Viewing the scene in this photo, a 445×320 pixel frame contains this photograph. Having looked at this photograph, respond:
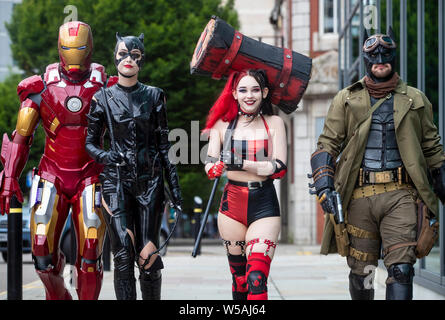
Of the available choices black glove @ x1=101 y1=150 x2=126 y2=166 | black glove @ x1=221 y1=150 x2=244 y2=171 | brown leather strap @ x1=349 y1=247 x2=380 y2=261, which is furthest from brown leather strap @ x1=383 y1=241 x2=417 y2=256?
black glove @ x1=101 y1=150 x2=126 y2=166

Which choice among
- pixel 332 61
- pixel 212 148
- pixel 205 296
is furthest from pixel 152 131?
pixel 332 61

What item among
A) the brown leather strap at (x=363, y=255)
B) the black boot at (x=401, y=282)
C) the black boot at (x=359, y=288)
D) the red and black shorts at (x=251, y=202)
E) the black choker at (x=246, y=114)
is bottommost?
the black boot at (x=359, y=288)

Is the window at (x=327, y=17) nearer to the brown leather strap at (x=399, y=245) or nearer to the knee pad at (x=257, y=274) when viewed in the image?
the brown leather strap at (x=399, y=245)

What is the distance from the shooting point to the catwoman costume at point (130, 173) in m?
5.36

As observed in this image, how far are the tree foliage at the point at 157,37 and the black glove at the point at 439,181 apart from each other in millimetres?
14870

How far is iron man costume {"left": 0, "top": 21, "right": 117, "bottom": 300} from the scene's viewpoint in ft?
18.5

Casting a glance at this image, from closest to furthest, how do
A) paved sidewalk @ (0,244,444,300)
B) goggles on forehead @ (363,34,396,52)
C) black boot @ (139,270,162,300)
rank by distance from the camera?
1. goggles on forehead @ (363,34,396,52)
2. black boot @ (139,270,162,300)
3. paved sidewalk @ (0,244,444,300)

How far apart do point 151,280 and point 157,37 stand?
54.1 feet

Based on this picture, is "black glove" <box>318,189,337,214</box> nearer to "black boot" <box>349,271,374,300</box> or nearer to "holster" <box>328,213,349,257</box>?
"holster" <box>328,213,349,257</box>

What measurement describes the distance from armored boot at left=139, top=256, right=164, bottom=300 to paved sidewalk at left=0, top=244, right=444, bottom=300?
2934 millimetres

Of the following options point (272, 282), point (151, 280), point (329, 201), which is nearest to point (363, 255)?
point (329, 201)

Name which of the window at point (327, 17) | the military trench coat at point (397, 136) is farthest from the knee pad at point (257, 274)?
the window at point (327, 17)

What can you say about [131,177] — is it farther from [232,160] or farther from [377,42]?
[377,42]

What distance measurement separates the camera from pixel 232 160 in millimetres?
5402
